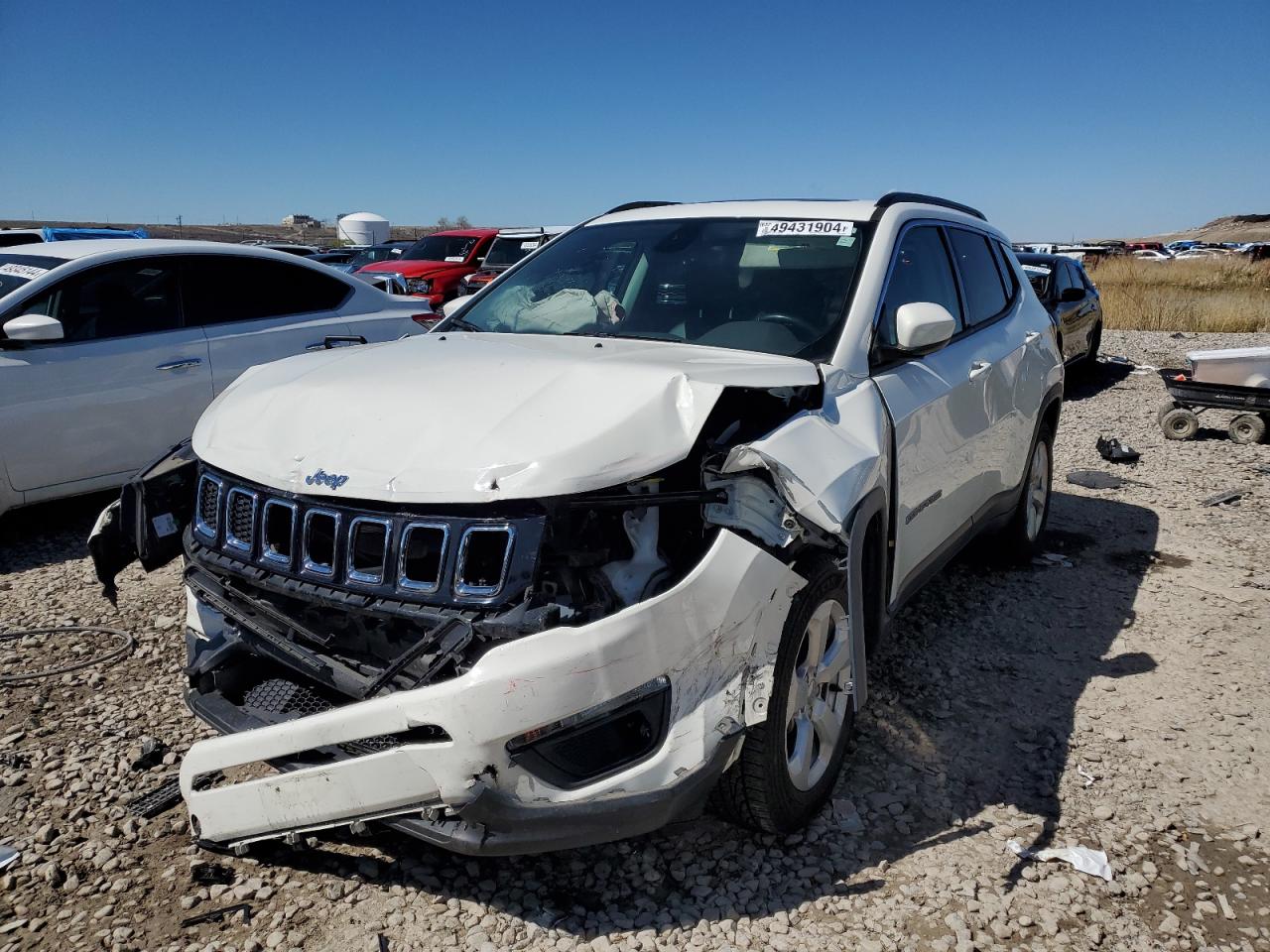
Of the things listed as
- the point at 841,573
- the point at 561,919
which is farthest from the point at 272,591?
the point at 841,573

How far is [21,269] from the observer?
19.3 ft

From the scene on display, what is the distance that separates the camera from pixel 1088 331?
1258 cm

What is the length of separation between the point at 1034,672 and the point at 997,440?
1084mm

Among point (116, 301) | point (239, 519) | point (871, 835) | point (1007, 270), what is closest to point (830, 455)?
point (871, 835)

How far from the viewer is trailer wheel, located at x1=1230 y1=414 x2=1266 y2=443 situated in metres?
8.81

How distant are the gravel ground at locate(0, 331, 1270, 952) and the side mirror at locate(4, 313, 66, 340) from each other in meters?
1.45

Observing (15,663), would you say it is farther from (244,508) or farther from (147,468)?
(244,508)

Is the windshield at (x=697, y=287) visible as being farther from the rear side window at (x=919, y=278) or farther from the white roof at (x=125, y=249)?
the white roof at (x=125, y=249)

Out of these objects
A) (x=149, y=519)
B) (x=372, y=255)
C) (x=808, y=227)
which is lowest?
(x=149, y=519)

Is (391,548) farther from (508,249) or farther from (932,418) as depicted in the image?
(508,249)

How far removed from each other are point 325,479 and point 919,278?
102 inches

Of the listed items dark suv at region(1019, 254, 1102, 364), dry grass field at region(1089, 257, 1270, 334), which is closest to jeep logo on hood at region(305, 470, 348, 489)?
dark suv at region(1019, 254, 1102, 364)

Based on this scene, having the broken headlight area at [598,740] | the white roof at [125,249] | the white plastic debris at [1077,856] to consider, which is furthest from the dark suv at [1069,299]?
the broken headlight area at [598,740]

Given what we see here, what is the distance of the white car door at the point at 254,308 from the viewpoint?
618cm
